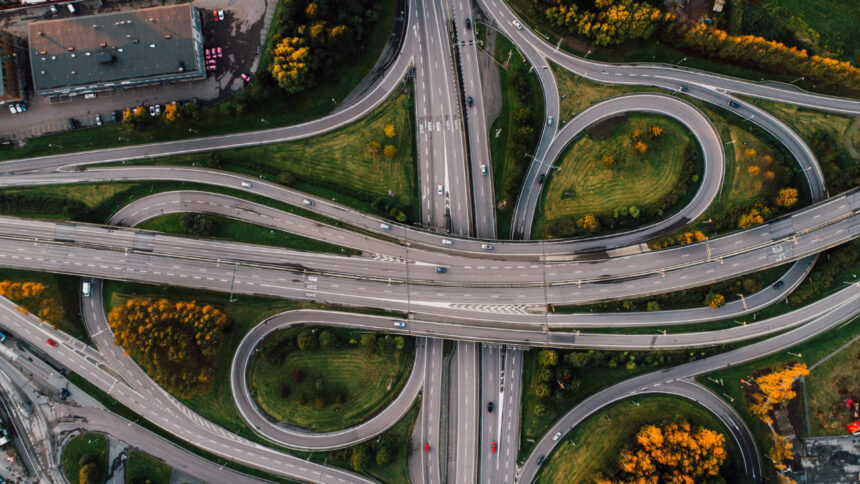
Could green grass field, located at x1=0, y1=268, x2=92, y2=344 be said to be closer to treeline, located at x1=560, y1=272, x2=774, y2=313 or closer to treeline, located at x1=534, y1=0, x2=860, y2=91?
treeline, located at x1=560, y1=272, x2=774, y2=313

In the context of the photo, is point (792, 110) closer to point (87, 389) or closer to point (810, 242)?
point (810, 242)

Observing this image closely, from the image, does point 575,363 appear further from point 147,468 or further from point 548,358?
point 147,468

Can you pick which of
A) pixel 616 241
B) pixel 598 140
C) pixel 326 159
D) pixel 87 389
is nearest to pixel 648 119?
pixel 598 140

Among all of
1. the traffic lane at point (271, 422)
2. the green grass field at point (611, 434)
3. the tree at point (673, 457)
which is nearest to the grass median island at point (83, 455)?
the traffic lane at point (271, 422)

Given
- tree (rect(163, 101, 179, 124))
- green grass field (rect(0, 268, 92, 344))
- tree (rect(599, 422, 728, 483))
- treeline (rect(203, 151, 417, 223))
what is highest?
tree (rect(163, 101, 179, 124))

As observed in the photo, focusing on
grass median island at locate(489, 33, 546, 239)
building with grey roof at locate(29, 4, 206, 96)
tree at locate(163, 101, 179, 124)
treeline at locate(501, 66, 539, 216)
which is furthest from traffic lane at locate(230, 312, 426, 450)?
building with grey roof at locate(29, 4, 206, 96)

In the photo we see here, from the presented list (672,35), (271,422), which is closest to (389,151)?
(271,422)
